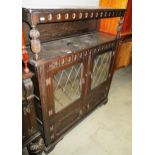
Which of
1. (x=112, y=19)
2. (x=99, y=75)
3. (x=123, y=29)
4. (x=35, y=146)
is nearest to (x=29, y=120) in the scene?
(x=35, y=146)

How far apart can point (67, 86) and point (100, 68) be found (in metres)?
0.52

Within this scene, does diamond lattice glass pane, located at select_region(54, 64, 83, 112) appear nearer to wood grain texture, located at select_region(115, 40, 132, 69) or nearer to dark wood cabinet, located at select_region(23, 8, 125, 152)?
dark wood cabinet, located at select_region(23, 8, 125, 152)

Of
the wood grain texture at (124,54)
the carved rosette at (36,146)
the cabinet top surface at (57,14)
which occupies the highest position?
the cabinet top surface at (57,14)

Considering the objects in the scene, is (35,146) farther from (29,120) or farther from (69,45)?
(69,45)

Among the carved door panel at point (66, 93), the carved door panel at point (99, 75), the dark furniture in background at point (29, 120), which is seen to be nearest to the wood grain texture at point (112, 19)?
the carved door panel at point (99, 75)

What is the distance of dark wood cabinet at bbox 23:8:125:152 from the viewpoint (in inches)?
43.0

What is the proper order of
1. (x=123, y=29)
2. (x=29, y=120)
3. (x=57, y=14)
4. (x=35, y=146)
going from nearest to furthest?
(x=57, y=14) < (x=29, y=120) < (x=35, y=146) < (x=123, y=29)

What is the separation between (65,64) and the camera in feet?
4.17

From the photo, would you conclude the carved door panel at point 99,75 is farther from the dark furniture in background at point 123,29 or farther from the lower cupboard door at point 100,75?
the dark furniture in background at point 123,29

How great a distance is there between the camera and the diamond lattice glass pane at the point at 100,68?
167 centimetres

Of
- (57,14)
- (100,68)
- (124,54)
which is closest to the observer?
(57,14)
